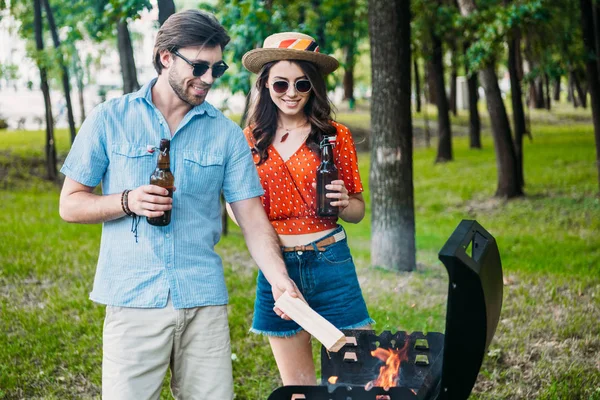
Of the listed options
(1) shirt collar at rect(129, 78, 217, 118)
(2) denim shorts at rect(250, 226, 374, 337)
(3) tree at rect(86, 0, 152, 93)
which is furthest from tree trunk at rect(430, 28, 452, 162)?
(1) shirt collar at rect(129, 78, 217, 118)

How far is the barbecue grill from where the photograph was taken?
2762 millimetres

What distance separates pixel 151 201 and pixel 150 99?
1.64ft

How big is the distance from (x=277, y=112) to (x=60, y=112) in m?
27.0

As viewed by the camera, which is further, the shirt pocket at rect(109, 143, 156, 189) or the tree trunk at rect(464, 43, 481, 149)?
the tree trunk at rect(464, 43, 481, 149)

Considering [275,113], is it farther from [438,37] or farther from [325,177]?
[438,37]

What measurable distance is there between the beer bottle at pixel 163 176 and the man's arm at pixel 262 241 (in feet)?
1.42

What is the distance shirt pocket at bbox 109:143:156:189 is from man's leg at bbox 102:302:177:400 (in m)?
0.48

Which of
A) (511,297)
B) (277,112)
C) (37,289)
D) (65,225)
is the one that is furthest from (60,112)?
(277,112)

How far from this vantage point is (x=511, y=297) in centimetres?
765

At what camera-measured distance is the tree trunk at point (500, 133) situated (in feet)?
47.0

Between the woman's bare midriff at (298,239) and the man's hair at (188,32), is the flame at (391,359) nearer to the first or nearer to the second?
the woman's bare midriff at (298,239)

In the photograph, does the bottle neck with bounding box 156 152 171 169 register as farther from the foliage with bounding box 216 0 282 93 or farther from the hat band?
the foliage with bounding box 216 0 282 93

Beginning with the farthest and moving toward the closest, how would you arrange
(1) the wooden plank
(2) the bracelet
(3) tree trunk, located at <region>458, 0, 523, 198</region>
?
(3) tree trunk, located at <region>458, 0, 523, 198</region>, (1) the wooden plank, (2) the bracelet

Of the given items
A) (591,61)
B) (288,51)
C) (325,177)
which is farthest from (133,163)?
(591,61)
